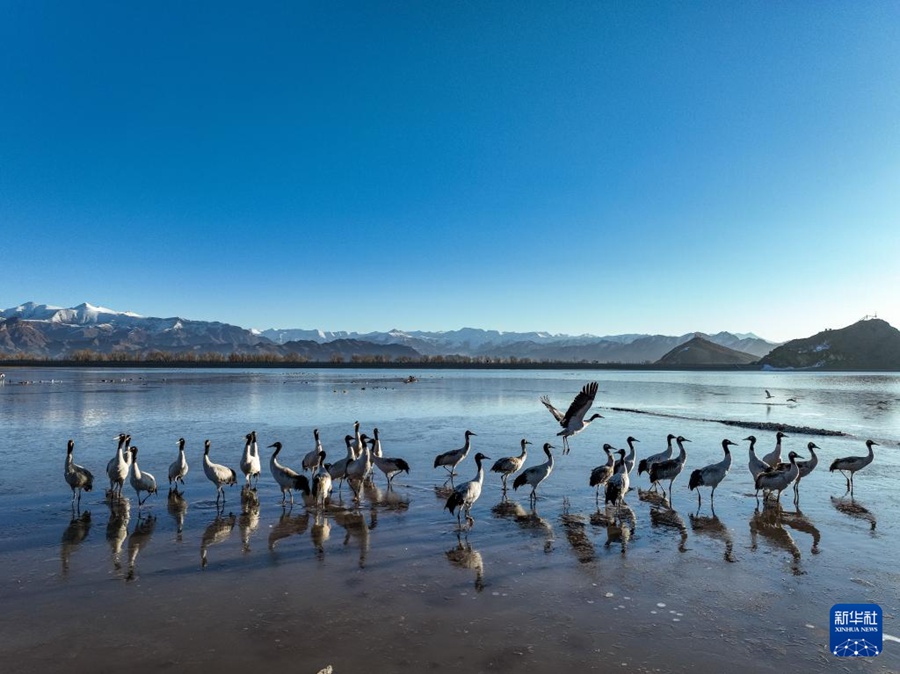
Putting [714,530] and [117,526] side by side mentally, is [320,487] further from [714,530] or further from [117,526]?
[714,530]

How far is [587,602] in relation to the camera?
6.65 m

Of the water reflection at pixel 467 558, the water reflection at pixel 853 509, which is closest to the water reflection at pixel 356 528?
the water reflection at pixel 467 558

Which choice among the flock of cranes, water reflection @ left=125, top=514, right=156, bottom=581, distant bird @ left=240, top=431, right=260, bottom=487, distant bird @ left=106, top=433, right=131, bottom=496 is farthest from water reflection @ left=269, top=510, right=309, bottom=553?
distant bird @ left=106, top=433, right=131, bottom=496

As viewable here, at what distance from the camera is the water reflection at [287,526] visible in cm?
908

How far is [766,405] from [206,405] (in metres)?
34.6

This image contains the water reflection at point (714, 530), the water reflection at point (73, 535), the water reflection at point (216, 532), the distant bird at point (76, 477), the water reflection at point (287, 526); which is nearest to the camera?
the water reflection at point (73, 535)

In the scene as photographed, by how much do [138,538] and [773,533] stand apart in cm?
1082

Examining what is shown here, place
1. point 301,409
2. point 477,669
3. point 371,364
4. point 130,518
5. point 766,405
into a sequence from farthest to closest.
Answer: point 371,364
point 766,405
point 301,409
point 130,518
point 477,669

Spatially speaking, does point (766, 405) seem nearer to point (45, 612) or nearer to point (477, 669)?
point (477, 669)

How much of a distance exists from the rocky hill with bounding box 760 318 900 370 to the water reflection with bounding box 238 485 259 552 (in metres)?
152

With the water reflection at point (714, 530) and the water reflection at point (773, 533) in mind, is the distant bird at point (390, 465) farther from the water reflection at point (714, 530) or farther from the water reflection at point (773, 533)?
the water reflection at point (773, 533)

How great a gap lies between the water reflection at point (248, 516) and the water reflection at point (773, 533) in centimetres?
830

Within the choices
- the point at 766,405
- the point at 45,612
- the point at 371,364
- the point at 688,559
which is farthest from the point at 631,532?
the point at 371,364

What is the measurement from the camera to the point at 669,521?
33.6ft
